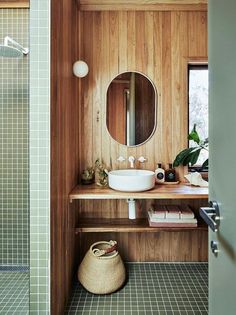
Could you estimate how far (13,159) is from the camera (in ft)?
6.89

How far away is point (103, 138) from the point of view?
2670 millimetres

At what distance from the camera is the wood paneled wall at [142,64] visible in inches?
103

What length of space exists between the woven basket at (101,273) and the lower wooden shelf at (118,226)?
0.65ft

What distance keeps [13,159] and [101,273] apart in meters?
1.16

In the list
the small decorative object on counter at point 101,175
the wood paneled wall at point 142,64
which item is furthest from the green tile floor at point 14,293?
the small decorative object on counter at point 101,175

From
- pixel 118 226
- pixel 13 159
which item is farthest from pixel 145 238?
pixel 13 159

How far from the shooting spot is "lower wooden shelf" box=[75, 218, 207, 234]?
2.37m

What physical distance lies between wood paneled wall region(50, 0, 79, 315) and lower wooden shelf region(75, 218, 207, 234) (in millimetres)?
137

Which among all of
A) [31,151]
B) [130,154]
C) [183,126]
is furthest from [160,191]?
[31,151]

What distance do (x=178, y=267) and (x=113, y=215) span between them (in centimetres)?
82

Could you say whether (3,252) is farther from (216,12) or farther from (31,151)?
(216,12)

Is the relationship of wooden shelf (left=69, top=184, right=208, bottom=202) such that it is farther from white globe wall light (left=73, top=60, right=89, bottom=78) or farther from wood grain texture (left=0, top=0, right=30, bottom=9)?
wood grain texture (left=0, top=0, right=30, bottom=9)

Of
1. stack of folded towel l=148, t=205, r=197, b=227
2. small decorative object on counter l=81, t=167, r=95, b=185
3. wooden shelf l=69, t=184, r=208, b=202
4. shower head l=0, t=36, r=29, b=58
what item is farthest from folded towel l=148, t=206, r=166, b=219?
shower head l=0, t=36, r=29, b=58

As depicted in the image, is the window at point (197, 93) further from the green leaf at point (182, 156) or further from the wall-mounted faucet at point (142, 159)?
the wall-mounted faucet at point (142, 159)
